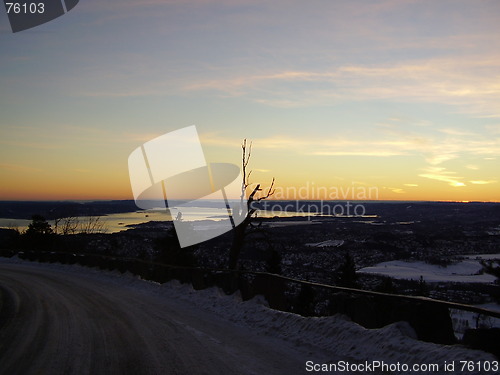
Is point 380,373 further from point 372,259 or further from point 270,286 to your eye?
point 372,259

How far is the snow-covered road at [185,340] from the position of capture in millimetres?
7215

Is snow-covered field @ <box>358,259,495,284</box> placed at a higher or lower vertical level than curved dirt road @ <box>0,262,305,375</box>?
lower

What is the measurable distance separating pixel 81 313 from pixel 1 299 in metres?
5.02

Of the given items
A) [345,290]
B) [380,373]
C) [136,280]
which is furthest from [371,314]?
[136,280]

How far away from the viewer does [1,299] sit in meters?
15.6

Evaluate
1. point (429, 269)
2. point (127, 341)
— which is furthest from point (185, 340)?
point (429, 269)

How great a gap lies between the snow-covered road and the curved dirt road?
0.02 metres

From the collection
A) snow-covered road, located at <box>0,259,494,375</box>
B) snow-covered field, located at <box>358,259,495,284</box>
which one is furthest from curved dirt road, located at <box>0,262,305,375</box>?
snow-covered field, located at <box>358,259,495,284</box>

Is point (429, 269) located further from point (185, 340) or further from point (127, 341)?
point (127, 341)

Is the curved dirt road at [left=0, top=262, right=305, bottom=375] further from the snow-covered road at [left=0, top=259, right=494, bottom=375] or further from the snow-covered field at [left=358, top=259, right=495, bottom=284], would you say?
the snow-covered field at [left=358, top=259, right=495, bottom=284]

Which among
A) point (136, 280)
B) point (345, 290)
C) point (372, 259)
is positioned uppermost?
point (345, 290)

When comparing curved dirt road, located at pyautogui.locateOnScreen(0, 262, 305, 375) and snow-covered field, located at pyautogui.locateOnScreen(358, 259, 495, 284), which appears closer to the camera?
curved dirt road, located at pyautogui.locateOnScreen(0, 262, 305, 375)

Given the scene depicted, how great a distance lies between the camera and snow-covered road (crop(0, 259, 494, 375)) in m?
7.21

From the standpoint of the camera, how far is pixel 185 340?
9164 millimetres
